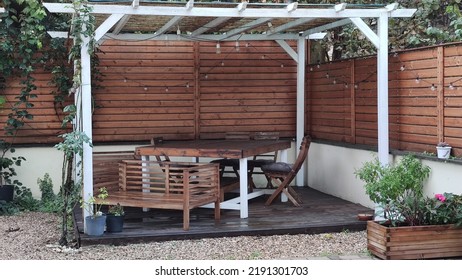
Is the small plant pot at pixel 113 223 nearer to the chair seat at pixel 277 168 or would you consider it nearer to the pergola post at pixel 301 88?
the chair seat at pixel 277 168

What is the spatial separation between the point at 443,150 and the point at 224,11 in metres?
2.73

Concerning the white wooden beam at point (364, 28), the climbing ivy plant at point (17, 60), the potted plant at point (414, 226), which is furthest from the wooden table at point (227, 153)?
the climbing ivy plant at point (17, 60)

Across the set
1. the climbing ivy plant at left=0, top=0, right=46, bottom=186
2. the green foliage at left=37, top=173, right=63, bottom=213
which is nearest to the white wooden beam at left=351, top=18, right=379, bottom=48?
the climbing ivy plant at left=0, top=0, right=46, bottom=186

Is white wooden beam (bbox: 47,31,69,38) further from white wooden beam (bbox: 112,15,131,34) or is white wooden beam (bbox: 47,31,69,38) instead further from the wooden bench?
the wooden bench

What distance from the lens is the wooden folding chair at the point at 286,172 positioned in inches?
348

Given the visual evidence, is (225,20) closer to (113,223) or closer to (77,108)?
(77,108)

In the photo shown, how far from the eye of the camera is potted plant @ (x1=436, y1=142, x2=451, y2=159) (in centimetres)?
727

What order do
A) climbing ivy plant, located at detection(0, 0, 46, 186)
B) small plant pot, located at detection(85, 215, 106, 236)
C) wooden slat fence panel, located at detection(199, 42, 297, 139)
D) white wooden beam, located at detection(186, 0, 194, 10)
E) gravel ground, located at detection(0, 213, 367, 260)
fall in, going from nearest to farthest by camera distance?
1. gravel ground, located at detection(0, 213, 367, 260)
2. small plant pot, located at detection(85, 215, 106, 236)
3. white wooden beam, located at detection(186, 0, 194, 10)
4. climbing ivy plant, located at detection(0, 0, 46, 186)
5. wooden slat fence panel, located at detection(199, 42, 297, 139)

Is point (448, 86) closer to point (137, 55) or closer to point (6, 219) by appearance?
point (137, 55)

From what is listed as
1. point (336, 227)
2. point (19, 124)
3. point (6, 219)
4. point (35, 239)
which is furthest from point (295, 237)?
point (19, 124)

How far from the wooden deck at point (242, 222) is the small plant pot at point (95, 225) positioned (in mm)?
86

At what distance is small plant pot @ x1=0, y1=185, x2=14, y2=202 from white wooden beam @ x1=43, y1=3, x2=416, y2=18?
3.50 meters

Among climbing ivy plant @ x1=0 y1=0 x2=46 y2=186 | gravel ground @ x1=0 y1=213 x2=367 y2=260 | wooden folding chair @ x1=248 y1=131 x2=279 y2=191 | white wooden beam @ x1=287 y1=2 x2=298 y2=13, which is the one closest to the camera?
gravel ground @ x1=0 y1=213 x2=367 y2=260

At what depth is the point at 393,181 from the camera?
22.6ft
